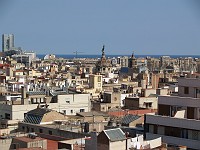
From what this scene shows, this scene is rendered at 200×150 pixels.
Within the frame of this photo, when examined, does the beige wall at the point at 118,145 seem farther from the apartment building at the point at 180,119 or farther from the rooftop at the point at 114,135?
the apartment building at the point at 180,119

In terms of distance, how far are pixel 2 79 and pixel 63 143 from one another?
142 feet

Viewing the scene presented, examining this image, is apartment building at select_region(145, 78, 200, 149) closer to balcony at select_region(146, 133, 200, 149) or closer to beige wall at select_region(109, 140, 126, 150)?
balcony at select_region(146, 133, 200, 149)

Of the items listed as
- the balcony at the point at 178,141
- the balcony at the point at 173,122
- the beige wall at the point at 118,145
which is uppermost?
the balcony at the point at 173,122

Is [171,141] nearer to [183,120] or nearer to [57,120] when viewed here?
[183,120]

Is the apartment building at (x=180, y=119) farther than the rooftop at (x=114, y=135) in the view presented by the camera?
Yes

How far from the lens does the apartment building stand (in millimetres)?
18094

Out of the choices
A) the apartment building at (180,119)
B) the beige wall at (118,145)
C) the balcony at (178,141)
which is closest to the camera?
the beige wall at (118,145)

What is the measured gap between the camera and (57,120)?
2628cm

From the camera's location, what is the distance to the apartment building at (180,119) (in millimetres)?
18094

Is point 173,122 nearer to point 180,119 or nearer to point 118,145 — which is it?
point 180,119

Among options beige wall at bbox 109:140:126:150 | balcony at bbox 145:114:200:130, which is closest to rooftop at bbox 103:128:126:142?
beige wall at bbox 109:140:126:150

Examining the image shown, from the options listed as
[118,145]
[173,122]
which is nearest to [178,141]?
[173,122]

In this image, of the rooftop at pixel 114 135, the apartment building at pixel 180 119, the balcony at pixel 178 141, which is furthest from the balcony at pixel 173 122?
the rooftop at pixel 114 135

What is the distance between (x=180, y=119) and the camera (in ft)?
59.9
